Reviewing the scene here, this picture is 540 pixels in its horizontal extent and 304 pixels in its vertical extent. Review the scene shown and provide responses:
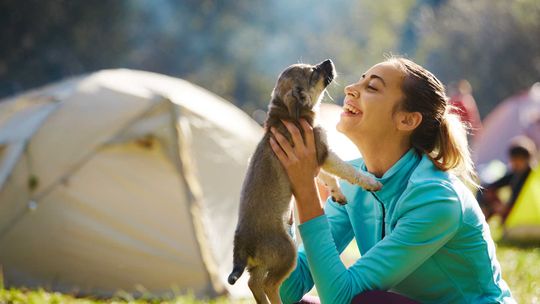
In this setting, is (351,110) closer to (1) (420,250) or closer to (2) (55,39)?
(1) (420,250)

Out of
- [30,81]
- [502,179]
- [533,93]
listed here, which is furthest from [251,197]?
[30,81]

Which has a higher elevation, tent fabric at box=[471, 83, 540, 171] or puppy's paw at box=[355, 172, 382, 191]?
puppy's paw at box=[355, 172, 382, 191]

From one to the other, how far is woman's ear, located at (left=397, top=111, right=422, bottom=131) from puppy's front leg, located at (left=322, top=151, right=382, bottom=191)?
0.96 ft

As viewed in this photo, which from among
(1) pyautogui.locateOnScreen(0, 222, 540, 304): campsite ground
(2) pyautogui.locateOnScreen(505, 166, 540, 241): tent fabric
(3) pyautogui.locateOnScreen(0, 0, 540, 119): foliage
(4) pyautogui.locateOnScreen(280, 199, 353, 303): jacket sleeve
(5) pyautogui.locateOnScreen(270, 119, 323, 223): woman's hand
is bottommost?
(3) pyautogui.locateOnScreen(0, 0, 540, 119): foliage

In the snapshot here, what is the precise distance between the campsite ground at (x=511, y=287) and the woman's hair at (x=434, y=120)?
247 centimetres

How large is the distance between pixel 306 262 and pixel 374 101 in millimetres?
882

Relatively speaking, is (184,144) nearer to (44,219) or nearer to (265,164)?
(44,219)

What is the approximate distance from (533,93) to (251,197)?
44.7ft

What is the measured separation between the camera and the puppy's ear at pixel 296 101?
3.67 meters

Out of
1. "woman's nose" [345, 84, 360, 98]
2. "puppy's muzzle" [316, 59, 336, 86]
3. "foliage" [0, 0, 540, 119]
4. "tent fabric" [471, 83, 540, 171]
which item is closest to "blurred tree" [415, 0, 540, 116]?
"foliage" [0, 0, 540, 119]

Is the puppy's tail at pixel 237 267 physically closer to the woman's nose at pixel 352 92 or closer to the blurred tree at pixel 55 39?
the woman's nose at pixel 352 92

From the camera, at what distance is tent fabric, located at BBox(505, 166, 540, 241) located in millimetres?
9102

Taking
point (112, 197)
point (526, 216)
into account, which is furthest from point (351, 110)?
point (526, 216)

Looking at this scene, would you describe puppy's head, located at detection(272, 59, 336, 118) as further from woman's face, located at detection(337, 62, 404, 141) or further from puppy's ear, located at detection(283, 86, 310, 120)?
woman's face, located at detection(337, 62, 404, 141)
